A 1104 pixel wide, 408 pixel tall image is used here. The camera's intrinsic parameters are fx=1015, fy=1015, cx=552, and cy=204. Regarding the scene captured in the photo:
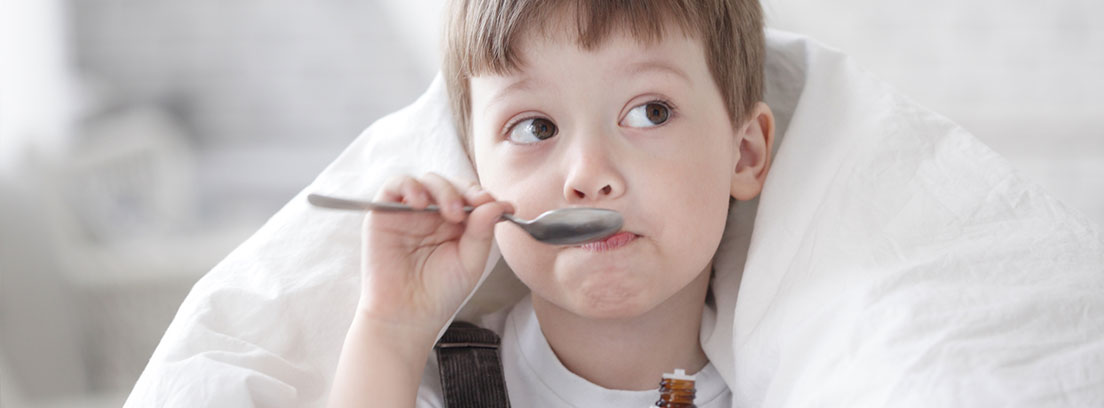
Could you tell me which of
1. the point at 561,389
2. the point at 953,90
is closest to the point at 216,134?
the point at 953,90

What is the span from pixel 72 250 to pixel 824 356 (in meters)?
1.67

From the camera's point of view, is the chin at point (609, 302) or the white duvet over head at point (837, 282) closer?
the white duvet over head at point (837, 282)

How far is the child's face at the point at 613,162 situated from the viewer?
935mm

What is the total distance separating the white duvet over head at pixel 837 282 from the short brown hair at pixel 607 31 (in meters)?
0.06

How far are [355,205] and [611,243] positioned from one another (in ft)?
0.84

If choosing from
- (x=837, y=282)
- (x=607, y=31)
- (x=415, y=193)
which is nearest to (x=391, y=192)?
(x=415, y=193)

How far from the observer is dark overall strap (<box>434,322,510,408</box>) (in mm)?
1041

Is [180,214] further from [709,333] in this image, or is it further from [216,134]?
[709,333]

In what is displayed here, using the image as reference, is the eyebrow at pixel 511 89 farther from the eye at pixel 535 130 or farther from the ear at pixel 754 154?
the ear at pixel 754 154

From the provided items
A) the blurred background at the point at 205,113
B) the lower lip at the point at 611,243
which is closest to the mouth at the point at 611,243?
the lower lip at the point at 611,243

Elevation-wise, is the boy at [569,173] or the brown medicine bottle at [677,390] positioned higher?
the boy at [569,173]

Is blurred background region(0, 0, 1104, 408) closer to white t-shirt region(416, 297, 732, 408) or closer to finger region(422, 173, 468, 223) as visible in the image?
white t-shirt region(416, 297, 732, 408)

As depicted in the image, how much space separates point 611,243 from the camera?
930 mm

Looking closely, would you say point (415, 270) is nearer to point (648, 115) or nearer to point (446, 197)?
point (446, 197)
